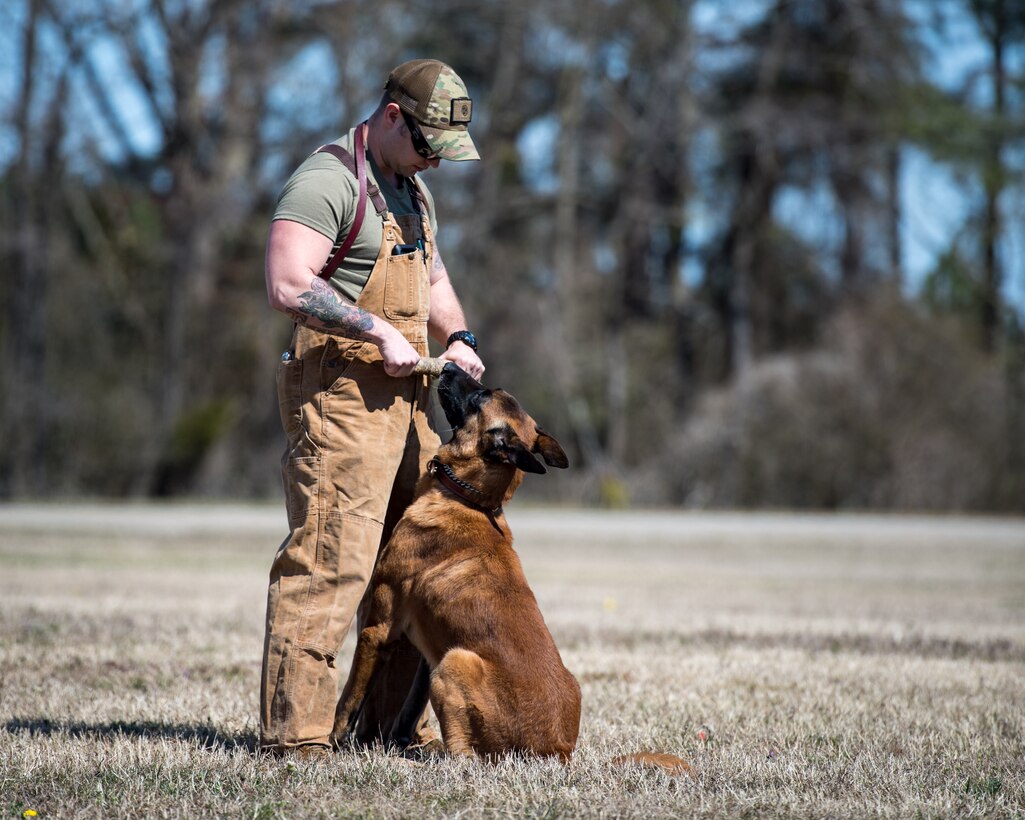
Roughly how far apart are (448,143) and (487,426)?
1.07 m

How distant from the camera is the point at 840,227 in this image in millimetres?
30422

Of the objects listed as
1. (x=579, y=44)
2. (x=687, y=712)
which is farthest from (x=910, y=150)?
(x=687, y=712)

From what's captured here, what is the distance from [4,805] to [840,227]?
28739 mm

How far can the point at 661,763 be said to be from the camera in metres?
4.34

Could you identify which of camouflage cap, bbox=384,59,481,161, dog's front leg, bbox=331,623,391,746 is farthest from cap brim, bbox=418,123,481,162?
dog's front leg, bbox=331,623,391,746

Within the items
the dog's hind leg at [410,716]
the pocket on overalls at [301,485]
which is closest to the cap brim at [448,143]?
the pocket on overalls at [301,485]

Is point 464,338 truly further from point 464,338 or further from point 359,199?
point 359,199

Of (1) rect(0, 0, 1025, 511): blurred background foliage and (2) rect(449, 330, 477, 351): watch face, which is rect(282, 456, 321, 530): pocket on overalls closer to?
(2) rect(449, 330, 477, 351): watch face

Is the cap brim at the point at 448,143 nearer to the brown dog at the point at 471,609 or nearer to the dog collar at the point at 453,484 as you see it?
the brown dog at the point at 471,609

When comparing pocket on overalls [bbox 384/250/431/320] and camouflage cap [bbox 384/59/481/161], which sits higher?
camouflage cap [bbox 384/59/481/161]

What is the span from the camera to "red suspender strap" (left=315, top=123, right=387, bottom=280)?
179 inches

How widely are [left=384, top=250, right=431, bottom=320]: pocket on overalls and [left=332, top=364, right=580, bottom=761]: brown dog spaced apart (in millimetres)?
288

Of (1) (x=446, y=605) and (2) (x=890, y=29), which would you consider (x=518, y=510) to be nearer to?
(2) (x=890, y=29)

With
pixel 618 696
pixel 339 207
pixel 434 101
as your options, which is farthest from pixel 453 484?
pixel 618 696
